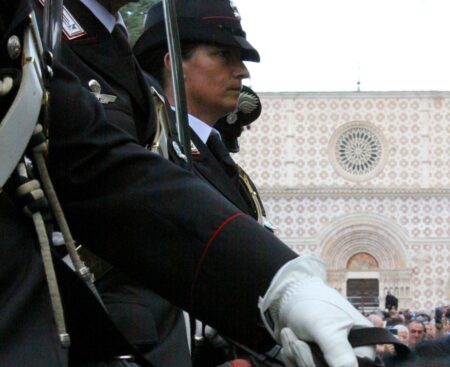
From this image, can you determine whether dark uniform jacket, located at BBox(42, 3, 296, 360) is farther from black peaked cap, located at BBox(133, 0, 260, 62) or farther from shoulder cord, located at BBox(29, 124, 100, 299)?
black peaked cap, located at BBox(133, 0, 260, 62)

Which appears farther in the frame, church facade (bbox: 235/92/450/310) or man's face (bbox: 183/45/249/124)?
church facade (bbox: 235/92/450/310)

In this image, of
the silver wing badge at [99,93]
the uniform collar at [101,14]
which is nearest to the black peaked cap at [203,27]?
the uniform collar at [101,14]

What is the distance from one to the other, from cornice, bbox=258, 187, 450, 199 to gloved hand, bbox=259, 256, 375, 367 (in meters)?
36.6

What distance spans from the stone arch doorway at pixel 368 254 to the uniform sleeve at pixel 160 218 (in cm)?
3589

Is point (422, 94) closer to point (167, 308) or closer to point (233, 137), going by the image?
point (233, 137)

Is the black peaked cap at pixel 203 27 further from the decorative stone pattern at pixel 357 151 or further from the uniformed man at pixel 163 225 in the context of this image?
the decorative stone pattern at pixel 357 151

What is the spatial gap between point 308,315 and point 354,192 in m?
36.7

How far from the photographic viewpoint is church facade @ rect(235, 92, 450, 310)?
37.8 metres

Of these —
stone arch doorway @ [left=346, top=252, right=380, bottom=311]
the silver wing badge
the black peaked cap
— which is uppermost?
the black peaked cap

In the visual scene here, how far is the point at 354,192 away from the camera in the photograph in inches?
1500

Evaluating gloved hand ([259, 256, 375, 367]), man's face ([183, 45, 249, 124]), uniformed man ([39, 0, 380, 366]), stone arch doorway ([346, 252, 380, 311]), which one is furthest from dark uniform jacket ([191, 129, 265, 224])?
stone arch doorway ([346, 252, 380, 311])

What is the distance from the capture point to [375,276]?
37.8 metres

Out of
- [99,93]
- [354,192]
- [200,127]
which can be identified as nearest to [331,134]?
[354,192]

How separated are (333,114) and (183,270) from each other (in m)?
37.6
